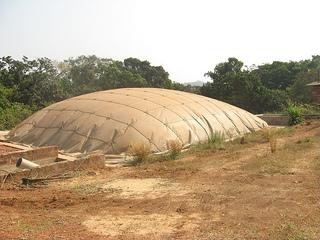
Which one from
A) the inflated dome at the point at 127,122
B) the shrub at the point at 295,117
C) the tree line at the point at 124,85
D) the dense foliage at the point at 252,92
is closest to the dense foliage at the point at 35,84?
the tree line at the point at 124,85

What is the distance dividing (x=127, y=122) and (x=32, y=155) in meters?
2.92

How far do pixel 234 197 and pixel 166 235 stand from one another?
2.09m

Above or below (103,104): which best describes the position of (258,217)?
below

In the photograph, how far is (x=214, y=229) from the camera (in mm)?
5520

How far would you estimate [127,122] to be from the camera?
1279cm

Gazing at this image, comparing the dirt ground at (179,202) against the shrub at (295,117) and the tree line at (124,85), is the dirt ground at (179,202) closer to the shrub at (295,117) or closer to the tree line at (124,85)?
the shrub at (295,117)

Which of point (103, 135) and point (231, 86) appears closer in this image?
point (103, 135)

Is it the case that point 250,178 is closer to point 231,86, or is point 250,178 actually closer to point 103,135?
point 103,135

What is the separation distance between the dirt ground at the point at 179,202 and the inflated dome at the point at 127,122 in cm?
209

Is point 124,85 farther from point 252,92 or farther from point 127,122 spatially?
point 127,122

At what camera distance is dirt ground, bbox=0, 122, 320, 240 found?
18.0ft

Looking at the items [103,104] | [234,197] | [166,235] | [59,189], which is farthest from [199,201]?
[103,104]

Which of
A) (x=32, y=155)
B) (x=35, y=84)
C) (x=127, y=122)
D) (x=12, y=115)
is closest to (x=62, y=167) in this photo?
(x=32, y=155)

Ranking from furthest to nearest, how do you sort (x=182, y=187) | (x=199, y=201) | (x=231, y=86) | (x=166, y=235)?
1. (x=231, y=86)
2. (x=182, y=187)
3. (x=199, y=201)
4. (x=166, y=235)
